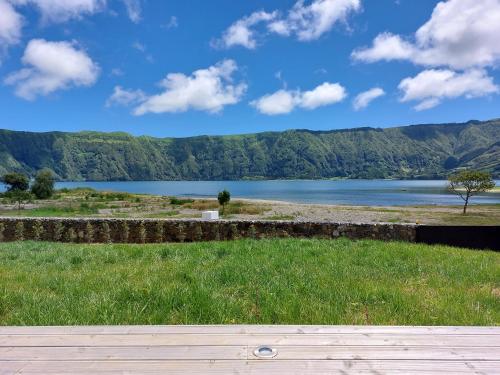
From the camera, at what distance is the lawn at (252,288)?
4137 mm

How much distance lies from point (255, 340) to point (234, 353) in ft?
0.61

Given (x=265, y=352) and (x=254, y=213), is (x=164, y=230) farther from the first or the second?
(x=254, y=213)

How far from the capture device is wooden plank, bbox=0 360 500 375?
1870mm

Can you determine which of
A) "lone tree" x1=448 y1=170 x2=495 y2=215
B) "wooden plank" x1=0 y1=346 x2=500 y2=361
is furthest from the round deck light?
"lone tree" x1=448 y1=170 x2=495 y2=215

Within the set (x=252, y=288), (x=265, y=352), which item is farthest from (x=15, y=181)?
(x=265, y=352)

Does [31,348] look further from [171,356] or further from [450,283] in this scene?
[450,283]

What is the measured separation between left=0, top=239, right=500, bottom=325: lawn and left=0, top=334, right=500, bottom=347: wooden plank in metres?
1.66

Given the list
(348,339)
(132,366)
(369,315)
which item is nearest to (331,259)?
(369,315)

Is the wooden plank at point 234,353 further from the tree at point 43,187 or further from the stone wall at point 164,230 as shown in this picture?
the tree at point 43,187

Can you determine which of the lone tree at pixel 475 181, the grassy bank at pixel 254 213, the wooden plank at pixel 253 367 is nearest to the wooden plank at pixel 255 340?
the wooden plank at pixel 253 367

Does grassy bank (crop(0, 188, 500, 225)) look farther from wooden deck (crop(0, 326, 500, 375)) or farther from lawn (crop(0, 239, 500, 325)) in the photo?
wooden deck (crop(0, 326, 500, 375))

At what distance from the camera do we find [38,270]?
23.0ft

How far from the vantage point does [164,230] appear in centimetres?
1432

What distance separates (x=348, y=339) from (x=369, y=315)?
7.09 feet
